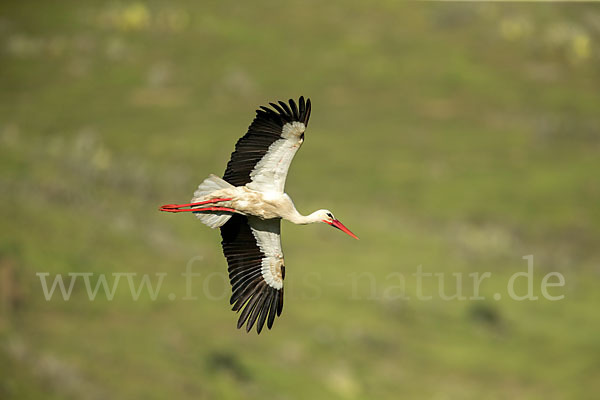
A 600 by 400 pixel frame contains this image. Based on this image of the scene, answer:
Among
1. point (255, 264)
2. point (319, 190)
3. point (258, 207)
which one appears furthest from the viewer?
point (319, 190)

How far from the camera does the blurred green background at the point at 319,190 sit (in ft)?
→ 86.9

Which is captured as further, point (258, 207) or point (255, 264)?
point (255, 264)

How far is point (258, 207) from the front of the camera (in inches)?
502

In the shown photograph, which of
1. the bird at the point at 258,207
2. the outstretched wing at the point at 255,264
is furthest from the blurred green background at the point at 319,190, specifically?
the bird at the point at 258,207

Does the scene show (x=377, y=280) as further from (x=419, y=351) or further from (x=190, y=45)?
(x=190, y=45)

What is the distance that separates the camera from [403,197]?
40.6 m

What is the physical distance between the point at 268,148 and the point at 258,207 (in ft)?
2.70


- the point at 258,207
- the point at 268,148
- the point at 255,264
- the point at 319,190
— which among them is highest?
the point at 319,190

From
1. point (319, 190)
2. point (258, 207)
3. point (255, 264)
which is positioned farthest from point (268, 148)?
point (319, 190)

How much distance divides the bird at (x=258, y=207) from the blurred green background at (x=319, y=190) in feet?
34.4

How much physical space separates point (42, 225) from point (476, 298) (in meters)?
14.7

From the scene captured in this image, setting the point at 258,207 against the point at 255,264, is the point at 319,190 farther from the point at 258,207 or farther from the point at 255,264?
the point at 258,207

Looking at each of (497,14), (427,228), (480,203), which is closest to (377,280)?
(427,228)

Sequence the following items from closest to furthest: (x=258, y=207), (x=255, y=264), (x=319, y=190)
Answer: (x=258, y=207) < (x=255, y=264) < (x=319, y=190)
